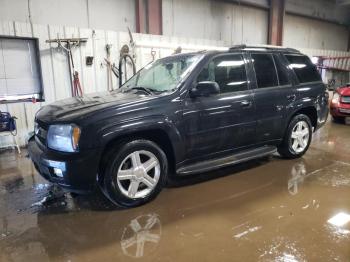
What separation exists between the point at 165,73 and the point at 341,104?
18.9 ft

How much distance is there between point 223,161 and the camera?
3.50 m

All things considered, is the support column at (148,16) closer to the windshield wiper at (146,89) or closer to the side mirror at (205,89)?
the windshield wiper at (146,89)

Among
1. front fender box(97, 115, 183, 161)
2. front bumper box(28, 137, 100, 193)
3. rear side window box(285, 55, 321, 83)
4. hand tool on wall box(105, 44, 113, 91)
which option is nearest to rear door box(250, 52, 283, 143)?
rear side window box(285, 55, 321, 83)

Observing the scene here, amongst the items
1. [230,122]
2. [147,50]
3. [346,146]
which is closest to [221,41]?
Answer: [147,50]

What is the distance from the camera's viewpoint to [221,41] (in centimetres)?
898

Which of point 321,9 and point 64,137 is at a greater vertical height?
point 321,9

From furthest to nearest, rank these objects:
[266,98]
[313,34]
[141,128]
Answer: [313,34] → [266,98] → [141,128]

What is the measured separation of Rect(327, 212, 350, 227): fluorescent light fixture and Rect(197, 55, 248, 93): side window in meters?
1.68

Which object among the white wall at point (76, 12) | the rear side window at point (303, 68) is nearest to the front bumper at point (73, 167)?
the rear side window at point (303, 68)

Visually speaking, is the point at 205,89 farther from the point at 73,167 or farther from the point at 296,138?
the point at 296,138

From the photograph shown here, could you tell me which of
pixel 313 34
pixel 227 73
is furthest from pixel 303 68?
pixel 313 34

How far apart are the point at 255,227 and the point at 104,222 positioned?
4.41 ft

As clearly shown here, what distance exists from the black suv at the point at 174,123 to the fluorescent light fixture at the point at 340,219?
47.4 inches

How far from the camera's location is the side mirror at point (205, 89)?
302 centimetres
